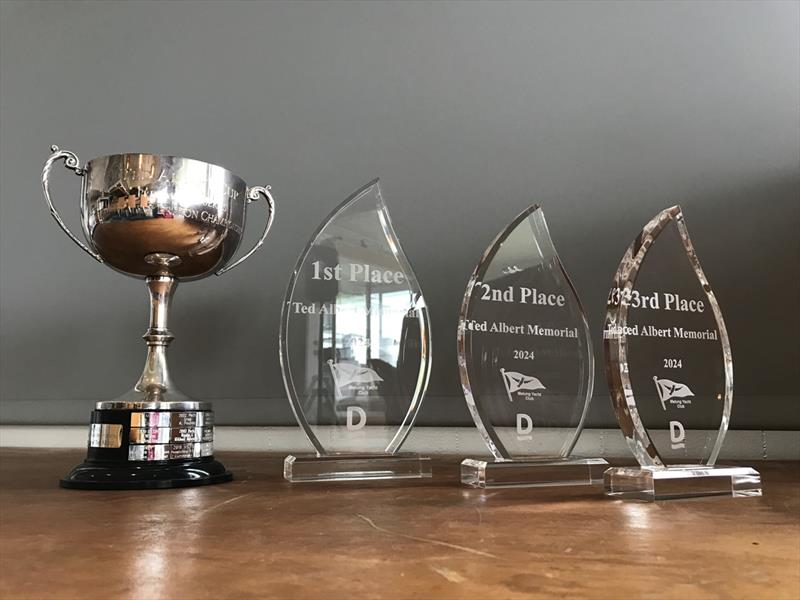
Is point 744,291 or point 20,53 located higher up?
point 20,53

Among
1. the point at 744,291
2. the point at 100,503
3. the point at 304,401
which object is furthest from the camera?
the point at 744,291

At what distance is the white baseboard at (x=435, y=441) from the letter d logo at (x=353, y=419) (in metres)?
0.38

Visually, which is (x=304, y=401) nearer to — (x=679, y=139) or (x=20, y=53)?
(x=679, y=139)

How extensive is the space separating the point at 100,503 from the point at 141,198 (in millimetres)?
325

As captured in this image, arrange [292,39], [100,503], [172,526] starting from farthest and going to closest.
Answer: [292,39]
[100,503]
[172,526]

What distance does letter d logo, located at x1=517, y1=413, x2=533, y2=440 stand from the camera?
65cm

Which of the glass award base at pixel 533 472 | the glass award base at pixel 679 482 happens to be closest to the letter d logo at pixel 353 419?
the glass award base at pixel 533 472

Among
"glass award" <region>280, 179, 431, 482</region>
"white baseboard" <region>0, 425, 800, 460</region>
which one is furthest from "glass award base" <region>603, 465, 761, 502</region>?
"white baseboard" <region>0, 425, 800, 460</region>

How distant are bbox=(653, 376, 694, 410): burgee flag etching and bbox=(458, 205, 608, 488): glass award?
0.08 metres

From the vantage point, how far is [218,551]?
1.27ft

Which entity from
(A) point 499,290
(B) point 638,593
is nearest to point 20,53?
(A) point 499,290

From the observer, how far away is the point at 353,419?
707mm

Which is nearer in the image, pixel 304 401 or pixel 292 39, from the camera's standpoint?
pixel 304 401

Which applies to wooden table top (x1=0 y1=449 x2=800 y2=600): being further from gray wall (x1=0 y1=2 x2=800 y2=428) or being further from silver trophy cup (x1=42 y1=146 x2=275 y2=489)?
gray wall (x1=0 y1=2 x2=800 y2=428)
